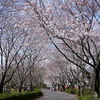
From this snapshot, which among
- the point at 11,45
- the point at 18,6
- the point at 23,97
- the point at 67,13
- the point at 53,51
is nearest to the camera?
the point at 18,6

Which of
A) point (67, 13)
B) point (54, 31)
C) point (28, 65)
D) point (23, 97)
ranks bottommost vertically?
point (23, 97)

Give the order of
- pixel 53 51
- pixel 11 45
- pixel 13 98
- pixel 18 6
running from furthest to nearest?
pixel 53 51 < pixel 11 45 < pixel 13 98 < pixel 18 6

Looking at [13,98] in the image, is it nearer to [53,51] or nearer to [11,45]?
[11,45]

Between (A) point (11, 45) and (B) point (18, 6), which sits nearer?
(B) point (18, 6)

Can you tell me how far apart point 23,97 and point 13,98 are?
8.43 feet

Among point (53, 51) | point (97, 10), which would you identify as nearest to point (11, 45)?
point (53, 51)

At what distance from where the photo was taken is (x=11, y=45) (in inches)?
574

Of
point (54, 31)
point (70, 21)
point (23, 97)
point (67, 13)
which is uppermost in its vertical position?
point (67, 13)

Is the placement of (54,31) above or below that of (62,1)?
below

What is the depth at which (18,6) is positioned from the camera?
737 centimetres

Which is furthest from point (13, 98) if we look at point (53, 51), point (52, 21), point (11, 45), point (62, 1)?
point (53, 51)

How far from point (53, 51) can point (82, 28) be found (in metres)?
11.3

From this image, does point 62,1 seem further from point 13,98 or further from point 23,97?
point 23,97

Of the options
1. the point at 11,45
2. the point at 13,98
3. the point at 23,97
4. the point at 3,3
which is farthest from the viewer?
the point at 11,45
